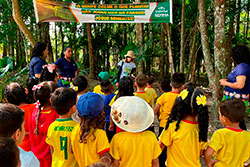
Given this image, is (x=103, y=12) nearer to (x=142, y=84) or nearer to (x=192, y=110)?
(x=142, y=84)

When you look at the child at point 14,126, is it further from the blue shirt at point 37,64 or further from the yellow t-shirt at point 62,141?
the blue shirt at point 37,64

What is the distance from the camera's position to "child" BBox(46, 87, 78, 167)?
6.00 ft

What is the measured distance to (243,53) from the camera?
272 cm

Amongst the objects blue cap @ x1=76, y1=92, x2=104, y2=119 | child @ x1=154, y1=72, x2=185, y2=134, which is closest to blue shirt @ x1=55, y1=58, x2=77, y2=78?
child @ x1=154, y1=72, x2=185, y2=134

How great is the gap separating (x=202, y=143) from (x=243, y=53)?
4.92 ft

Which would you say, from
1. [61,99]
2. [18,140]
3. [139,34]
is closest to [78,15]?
[139,34]

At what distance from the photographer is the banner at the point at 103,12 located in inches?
256

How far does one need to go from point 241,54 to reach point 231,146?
1489 millimetres

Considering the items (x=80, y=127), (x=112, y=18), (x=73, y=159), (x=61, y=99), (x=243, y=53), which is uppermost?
(x=112, y=18)

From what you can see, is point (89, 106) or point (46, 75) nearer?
point (89, 106)

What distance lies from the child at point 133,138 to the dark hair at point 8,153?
0.90 meters

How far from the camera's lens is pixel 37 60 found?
3.67 meters

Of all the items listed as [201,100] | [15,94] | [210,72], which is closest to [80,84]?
[15,94]

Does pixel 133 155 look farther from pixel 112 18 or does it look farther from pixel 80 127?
pixel 112 18
